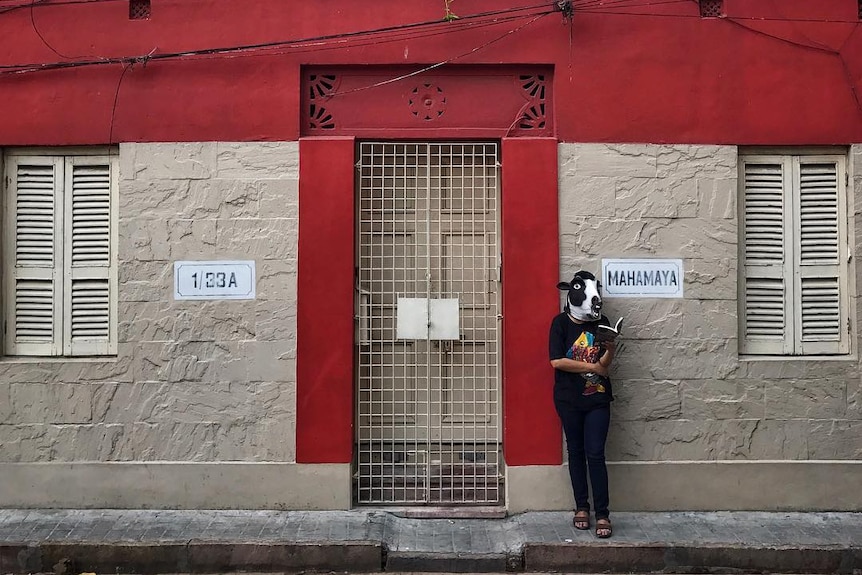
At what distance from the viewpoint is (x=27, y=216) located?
19.2 ft

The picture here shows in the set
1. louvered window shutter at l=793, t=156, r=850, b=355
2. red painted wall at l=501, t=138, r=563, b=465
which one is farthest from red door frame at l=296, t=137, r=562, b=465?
louvered window shutter at l=793, t=156, r=850, b=355

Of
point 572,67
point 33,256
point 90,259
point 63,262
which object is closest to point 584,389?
point 572,67

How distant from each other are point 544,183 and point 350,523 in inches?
119

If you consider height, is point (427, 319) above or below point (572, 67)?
below

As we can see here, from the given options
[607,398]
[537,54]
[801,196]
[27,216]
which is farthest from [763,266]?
[27,216]

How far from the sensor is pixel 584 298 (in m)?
5.22

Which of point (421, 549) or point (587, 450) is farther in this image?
point (587, 450)

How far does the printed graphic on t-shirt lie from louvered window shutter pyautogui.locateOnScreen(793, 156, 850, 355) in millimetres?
1845

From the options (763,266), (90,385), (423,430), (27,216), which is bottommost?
(423,430)

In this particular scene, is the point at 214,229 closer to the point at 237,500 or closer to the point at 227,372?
the point at 227,372

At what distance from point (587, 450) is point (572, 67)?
299 cm

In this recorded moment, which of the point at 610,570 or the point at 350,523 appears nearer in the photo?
the point at 610,570

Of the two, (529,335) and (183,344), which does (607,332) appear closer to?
(529,335)

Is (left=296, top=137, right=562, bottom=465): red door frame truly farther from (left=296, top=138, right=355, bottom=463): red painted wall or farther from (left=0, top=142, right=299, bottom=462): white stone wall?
(left=0, top=142, right=299, bottom=462): white stone wall
